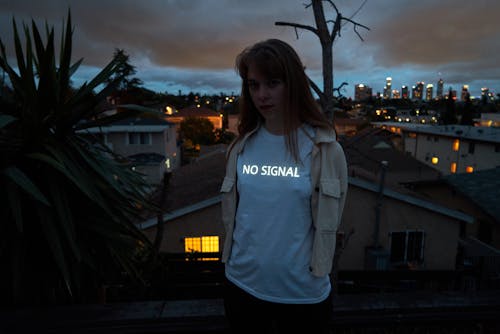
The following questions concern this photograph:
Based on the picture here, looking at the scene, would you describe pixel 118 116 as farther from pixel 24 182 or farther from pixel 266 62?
pixel 266 62

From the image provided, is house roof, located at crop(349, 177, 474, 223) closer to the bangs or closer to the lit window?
the bangs

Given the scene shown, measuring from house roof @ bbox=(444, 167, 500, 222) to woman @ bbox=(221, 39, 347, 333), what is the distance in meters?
13.9

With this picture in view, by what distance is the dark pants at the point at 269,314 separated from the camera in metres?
1.41

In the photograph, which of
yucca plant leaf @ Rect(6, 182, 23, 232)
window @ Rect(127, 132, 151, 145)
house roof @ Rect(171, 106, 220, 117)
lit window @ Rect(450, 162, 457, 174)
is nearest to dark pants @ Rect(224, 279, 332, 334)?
yucca plant leaf @ Rect(6, 182, 23, 232)

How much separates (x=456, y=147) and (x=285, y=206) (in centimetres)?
3212

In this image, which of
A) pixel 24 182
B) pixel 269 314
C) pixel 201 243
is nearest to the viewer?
pixel 269 314

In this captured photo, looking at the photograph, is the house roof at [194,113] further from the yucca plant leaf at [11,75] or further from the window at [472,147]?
the yucca plant leaf at [11,75]

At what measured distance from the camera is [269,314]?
147 cm

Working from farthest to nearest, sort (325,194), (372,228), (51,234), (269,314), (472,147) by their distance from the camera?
(472,147)
(372,228)
(51,234)
(269,314)
(325,194)

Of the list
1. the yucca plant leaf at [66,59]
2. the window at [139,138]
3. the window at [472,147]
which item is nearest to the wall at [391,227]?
the yucca plant leaf at [66,59]

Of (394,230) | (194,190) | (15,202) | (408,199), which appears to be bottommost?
(394,230)

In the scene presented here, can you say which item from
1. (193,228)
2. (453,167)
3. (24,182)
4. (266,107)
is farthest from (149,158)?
(453,167)

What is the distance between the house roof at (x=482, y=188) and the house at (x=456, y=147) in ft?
37.2

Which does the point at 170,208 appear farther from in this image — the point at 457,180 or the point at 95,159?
the point at 457,180
